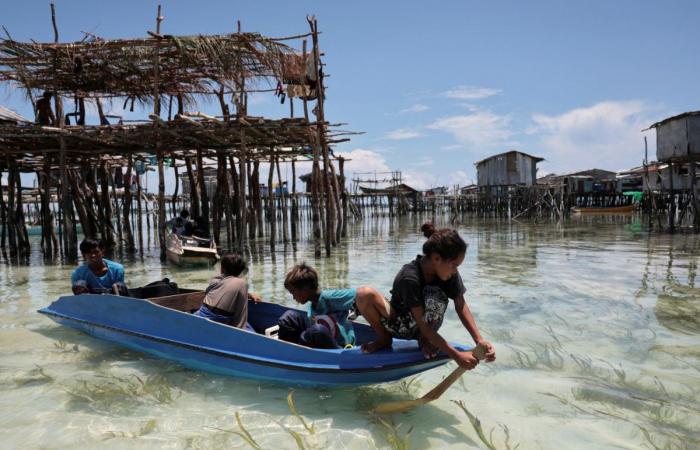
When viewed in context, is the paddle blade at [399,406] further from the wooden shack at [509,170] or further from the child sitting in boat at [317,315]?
the wooden shack at [509,170]

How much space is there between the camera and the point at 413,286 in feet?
11.4

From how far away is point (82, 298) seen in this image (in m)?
5.83

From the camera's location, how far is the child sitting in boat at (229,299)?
4875mm

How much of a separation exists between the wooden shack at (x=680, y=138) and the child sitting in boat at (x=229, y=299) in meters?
18.7

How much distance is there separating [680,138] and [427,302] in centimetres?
1920

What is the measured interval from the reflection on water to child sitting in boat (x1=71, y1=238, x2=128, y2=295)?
0.65 metres

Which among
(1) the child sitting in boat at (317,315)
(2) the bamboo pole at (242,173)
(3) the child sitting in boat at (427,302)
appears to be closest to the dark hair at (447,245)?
(3) the child sitting in boat at (427,302)

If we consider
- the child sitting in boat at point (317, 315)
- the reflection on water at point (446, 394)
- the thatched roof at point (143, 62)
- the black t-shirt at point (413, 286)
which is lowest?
the reflection on water at point (446, 394)

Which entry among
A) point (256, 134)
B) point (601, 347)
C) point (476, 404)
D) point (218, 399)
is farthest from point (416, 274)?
point (256, 134)

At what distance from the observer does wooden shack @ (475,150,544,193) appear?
120 ft

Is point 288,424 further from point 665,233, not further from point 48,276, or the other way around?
point 665,233

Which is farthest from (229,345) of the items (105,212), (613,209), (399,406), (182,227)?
(613,209)

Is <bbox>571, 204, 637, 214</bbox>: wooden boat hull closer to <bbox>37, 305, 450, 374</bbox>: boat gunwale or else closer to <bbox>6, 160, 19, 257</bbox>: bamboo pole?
<bbox>6, 160, 19, 257</bbox>: bamboo pole

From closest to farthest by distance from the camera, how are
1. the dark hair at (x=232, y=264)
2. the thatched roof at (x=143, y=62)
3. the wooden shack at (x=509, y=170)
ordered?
the dark hair at (x=232, y=264)
the thatched roof at (x=143, y=62)
the wooden shack at (x=509, y=170)
